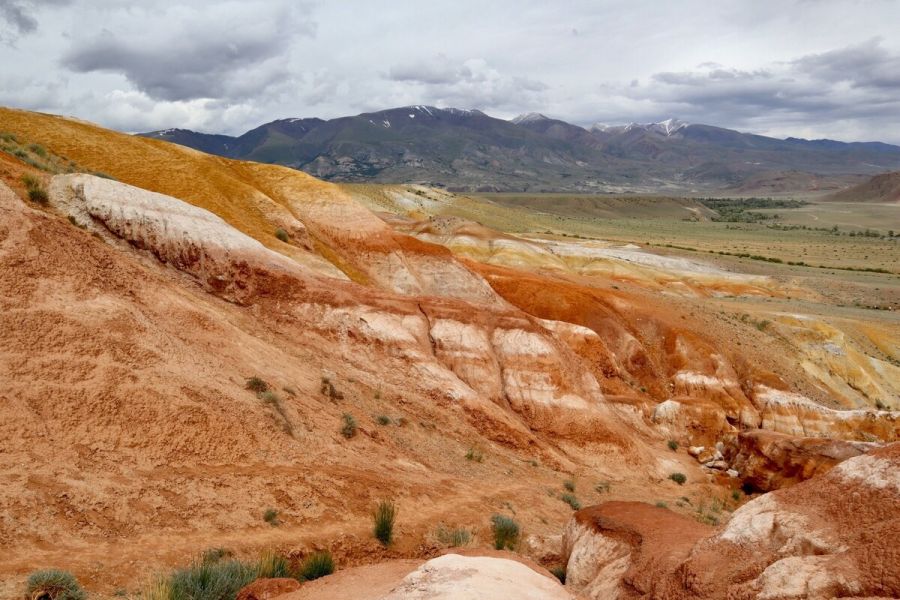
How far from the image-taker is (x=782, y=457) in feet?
75.7

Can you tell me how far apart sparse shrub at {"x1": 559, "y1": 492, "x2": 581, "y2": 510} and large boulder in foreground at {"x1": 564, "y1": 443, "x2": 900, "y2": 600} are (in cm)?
717

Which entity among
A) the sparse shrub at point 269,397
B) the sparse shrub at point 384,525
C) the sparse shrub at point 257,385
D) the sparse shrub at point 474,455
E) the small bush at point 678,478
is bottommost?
the small bush at point 678,478

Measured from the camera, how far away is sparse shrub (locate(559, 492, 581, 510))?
17.8 meters

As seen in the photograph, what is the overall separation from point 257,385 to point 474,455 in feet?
25.7

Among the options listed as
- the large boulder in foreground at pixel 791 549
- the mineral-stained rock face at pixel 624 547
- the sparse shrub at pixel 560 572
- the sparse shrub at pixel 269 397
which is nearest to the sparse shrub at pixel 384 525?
the sparse shrub at pixel 560 572

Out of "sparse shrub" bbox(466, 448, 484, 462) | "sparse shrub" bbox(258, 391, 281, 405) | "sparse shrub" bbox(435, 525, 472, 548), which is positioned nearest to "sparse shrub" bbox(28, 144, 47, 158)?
"sparse shrub" bbox(258, 391, 281, 405)

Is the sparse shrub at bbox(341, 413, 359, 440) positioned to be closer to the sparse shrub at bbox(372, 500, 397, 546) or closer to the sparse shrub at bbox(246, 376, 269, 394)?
the sparse shrub at bbox(246, 376, 269, 394)

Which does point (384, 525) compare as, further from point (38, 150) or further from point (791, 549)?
point (38, 150)

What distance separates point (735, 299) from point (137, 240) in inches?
2211

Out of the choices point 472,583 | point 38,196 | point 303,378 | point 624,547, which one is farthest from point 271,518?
point 38,196

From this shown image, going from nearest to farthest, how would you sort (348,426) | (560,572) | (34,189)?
(560,572)
(348,426)
(34,189)

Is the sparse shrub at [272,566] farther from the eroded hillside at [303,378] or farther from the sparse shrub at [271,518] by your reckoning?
the sparse shrub at [271,518]

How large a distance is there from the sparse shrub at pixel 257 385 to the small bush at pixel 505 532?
22.5ft

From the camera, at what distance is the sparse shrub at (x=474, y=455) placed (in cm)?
1837
